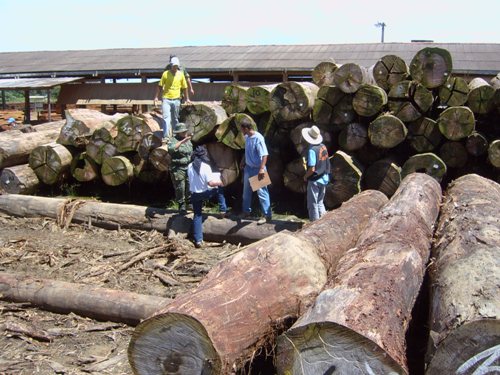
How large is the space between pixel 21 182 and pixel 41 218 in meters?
1.95

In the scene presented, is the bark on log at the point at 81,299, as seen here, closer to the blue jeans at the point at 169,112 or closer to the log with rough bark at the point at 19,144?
the blue jeans at the point at 169,112

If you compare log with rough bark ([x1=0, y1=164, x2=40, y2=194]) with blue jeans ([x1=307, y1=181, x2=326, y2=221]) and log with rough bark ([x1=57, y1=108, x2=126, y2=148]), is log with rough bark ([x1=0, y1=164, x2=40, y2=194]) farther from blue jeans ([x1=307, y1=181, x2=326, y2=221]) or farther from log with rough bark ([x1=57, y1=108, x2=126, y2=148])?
blue jeans ([x1=307, y1=181, x2=326, y2=221])

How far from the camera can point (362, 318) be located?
Answer: 10.8ft

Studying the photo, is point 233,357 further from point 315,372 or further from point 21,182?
point 21,182

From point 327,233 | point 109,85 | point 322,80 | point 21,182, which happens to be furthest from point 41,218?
point 109,85

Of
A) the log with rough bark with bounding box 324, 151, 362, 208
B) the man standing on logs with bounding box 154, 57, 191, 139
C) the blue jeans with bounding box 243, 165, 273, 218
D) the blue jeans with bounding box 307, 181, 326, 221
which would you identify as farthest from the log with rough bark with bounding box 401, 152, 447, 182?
the man standing on logs with bounding box 154, 57, 191, 139

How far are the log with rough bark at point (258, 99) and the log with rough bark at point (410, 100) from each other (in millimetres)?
2179

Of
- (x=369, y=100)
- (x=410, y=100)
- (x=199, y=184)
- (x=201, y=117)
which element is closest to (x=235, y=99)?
(x=201, y=117)

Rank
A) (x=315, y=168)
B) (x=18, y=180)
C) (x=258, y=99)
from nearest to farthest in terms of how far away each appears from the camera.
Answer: (x=315, y=168) < (x=258, y=99) < (x=18, y=180)

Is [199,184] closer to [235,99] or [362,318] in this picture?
[235,99]

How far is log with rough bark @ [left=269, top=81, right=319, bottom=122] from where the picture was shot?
9.51m

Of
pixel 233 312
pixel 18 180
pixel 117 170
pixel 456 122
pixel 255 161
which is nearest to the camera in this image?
pixel 233 312

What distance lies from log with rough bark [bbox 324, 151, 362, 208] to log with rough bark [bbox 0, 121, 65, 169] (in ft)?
22.5

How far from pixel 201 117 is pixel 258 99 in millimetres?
1135
